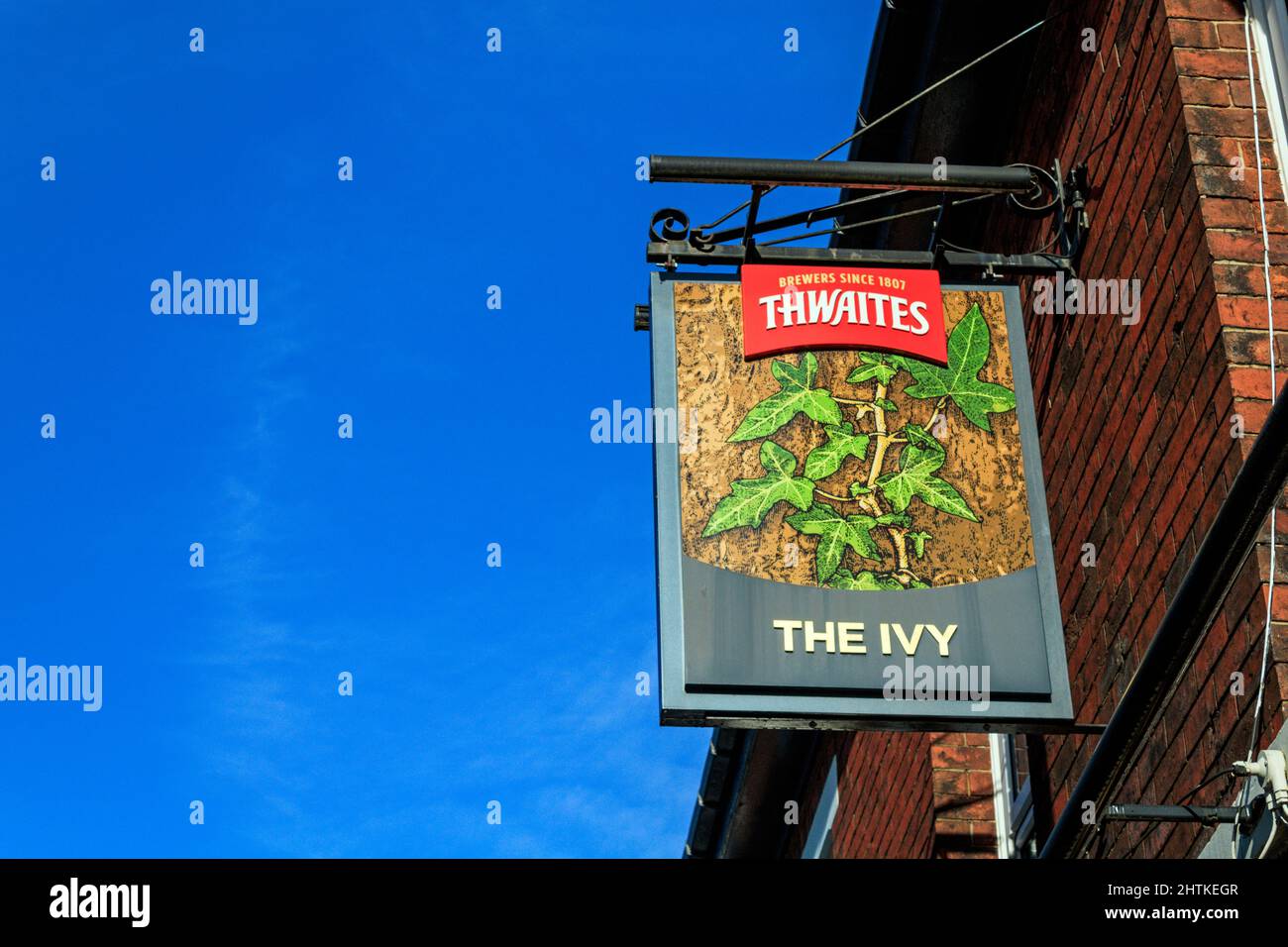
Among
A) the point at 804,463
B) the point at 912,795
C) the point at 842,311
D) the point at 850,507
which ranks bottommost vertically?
the point at 912,795

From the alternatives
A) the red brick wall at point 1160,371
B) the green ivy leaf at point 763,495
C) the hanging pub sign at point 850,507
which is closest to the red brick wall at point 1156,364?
the red brick wall at point 1160,371

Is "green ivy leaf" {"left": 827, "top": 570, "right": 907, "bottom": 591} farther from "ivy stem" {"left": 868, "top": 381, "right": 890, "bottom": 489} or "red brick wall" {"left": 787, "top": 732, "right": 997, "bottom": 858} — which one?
"red brick wall" {"left": 787, "top": 732, "right": 997, "bottom": 858}

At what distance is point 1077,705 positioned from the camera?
6.59 m

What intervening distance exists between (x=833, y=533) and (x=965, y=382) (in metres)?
0.77

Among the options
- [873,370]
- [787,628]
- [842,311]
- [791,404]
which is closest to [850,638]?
[787,628]

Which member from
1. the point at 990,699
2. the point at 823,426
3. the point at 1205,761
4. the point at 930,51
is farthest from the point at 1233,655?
the point at 930,51

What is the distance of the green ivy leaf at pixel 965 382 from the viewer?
591 cm

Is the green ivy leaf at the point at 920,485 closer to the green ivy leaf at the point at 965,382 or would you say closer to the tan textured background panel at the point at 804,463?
the tan textured background panel at the point at 804,463

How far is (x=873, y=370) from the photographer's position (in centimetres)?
597

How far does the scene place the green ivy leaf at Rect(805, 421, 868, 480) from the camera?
18.8 ft

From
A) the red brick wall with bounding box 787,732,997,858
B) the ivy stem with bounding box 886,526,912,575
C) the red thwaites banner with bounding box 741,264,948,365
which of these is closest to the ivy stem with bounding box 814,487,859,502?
the ivy stem with bounding box 886,526,912,575
